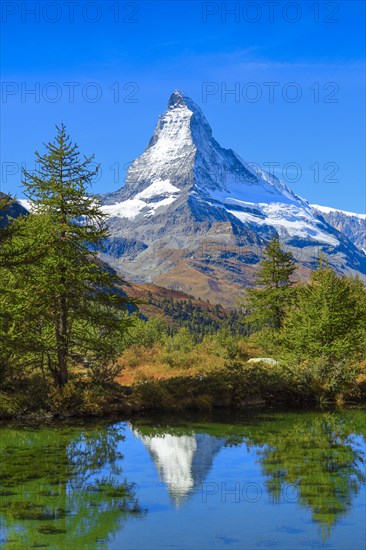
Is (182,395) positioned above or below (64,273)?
below

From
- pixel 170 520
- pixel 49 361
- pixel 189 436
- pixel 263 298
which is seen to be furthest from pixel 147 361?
pixel 170 520

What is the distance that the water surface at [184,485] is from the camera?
15.7 m

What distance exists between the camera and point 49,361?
32.2 meters

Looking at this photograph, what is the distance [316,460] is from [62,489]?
9.62 meters

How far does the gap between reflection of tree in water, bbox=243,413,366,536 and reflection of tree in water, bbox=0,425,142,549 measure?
5.17 m

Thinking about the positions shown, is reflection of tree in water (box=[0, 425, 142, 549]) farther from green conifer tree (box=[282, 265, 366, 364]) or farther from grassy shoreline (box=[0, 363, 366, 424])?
green conifer tree (box=[282, 265, 366, 364])

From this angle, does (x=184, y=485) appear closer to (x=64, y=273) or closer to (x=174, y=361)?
(x=64, y=273)

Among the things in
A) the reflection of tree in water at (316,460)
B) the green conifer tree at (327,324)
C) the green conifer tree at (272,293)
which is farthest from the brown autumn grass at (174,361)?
the reflection of tree in water at (316,460)

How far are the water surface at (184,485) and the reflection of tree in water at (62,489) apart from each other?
0.04m

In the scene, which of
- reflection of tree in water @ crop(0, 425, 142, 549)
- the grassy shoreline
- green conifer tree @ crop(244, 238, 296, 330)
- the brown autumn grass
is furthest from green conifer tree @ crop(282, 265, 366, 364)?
reflection of tree in water @ crop(0, 425, 142, 549)

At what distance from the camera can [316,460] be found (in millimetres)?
23656

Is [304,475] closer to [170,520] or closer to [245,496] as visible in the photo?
[245,496]

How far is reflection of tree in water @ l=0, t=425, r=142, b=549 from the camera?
1598cm

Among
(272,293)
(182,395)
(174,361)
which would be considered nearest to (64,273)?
(182,395)
